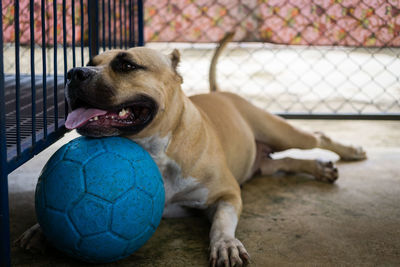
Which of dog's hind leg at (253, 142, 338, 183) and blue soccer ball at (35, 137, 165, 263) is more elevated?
blue soccer ball at (35, 137, 165, 263)

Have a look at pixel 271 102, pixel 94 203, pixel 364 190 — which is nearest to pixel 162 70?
pixel 94 203

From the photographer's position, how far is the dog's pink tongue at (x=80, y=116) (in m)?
2.00

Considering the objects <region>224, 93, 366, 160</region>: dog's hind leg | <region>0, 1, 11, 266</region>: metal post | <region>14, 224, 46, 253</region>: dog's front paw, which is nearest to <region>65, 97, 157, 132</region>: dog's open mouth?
<region>0, 1, 11, 266</region>: metal post

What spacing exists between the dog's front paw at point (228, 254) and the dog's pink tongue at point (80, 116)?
0.76m

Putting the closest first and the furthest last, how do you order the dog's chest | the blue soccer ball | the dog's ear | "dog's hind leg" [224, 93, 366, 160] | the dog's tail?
the blue soccer ball
the dog's chest
the dog's ear
"dog's hind leg" [224, 93, 366, 160]
the dog's tail

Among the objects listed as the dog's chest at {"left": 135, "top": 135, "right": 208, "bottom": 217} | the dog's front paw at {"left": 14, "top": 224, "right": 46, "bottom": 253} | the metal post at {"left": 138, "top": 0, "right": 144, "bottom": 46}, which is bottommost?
the dog's front paw at {"left": 14, "top": 224, "right": 46, "bottom": 253}

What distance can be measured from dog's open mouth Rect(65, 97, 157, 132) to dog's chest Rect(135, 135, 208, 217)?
14cm

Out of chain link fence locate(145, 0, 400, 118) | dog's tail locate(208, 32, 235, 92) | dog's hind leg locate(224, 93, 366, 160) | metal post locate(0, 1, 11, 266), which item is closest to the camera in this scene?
metal post locate(0, 1, 11, 266)

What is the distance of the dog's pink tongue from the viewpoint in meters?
2.00

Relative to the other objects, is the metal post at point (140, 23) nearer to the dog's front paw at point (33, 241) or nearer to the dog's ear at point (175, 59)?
the dog's ear at point (175, 59)

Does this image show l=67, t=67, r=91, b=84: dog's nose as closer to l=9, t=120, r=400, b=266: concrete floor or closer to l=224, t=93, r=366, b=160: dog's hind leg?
l=9, t=120, r=400, b=266: concrete floor

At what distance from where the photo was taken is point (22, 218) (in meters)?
2.47

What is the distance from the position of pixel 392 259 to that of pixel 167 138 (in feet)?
3.74

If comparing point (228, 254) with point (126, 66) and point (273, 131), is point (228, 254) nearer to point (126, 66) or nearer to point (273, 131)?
point (126, 66)
